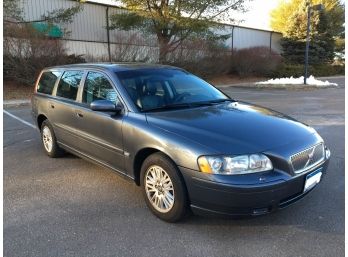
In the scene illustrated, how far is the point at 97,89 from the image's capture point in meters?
4.61

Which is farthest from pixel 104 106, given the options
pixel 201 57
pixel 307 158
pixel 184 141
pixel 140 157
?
pixel 201 57

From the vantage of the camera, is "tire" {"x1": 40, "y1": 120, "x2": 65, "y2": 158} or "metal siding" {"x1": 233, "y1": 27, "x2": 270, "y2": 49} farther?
"metal siding" {"x1": 233, "y1": 27, "x2": 270, "y2": 49}

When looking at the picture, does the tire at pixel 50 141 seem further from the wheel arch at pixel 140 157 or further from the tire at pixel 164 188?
the tire at pixel 164 188

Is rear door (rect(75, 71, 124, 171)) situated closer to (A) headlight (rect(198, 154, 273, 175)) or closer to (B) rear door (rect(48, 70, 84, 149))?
(B) rear door (rect(48, 70, 84, 149))

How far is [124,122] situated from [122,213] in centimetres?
96

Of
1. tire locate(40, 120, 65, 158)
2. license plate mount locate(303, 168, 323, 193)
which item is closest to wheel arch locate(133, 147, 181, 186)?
license plate mount locate(303, 168, 323, 193)

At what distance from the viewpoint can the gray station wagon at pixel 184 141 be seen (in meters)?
3.14

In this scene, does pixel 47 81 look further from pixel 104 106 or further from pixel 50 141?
pixel 104 106

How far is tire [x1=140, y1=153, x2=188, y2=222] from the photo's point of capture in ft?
11.1

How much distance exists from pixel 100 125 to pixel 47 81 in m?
2.11

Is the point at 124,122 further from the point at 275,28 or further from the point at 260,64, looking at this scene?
the point at 275,28

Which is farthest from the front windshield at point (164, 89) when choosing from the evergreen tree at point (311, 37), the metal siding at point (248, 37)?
the evergreen tree at point (311, 37)

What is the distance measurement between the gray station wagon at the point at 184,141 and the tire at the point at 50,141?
450 millimetres

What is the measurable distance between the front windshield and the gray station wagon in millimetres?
12
